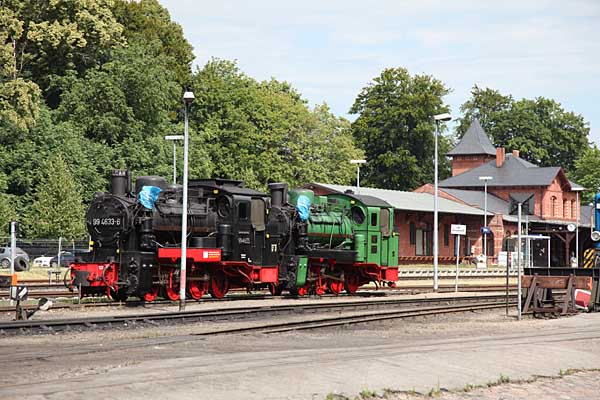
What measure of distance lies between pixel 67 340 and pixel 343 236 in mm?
16765

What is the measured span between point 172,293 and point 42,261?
24670 mm

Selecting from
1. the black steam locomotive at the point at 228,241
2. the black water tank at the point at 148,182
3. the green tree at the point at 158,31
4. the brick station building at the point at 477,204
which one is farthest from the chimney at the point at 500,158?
the black water tank at the point at 148,182

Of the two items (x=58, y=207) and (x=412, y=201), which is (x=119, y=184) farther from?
(x=412, y=201)

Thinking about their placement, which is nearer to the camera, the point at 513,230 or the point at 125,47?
the point at 125,47

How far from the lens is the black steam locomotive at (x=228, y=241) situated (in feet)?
85.9

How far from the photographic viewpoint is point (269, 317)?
2280 centimetres

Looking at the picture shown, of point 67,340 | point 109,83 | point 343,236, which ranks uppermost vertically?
point 109,83

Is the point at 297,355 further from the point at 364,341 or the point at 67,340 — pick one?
the point at 67,340

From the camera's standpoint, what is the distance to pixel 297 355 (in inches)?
549

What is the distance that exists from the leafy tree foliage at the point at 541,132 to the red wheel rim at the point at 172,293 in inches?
3841

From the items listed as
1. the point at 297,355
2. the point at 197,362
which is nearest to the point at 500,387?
the point at 297,355

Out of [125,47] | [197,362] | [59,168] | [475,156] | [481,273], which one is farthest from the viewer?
[475,156]

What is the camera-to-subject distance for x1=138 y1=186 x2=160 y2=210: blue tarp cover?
2625 centimetres

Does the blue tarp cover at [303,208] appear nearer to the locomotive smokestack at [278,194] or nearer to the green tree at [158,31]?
the locomotive smokestack at [278,194]
